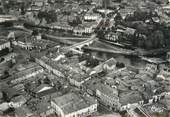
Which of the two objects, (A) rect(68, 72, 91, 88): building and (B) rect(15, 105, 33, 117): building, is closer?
(B) rect(15, 105, 33, 117): building

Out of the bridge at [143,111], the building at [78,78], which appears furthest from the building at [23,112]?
the bridge at [143,111]

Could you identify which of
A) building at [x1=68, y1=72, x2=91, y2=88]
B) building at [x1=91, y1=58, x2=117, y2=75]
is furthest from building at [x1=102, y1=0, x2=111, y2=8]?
building at [x1=68, y1=72, x2=91, y2=88]

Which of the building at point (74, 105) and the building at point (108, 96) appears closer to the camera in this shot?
the building at point (74, 105)

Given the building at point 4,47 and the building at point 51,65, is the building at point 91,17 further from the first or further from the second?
the building at point 51,65

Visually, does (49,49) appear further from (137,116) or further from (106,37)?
(137,116)

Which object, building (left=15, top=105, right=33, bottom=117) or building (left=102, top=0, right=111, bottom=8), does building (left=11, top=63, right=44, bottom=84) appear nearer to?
building (left=15, top=105, right=33, bottom=117)

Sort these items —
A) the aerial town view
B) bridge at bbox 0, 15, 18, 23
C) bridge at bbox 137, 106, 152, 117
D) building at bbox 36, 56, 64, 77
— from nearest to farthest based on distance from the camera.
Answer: bridge at bbox 137, 106, 152, 117 → the aerial town view → building at bbox 36, 56, 64, 77 → bridge at bbox 0, 15, 18, 23

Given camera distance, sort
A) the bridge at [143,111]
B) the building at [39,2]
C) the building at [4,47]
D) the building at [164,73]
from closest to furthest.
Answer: the bridge at [143,111] < the building at [164,73] < the building at [4,47] < the building at [39,2]

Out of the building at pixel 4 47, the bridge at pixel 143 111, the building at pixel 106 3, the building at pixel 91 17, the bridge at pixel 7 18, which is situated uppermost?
the building at pixel 106 3
